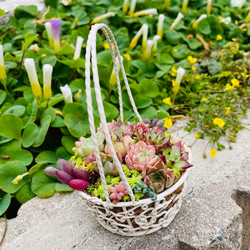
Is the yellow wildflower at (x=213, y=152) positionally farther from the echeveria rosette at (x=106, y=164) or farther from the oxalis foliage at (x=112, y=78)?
the echeveria rosette at (x=106, y=164)

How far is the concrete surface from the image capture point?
865 mm

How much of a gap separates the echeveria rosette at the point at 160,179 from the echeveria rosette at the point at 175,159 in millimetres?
49

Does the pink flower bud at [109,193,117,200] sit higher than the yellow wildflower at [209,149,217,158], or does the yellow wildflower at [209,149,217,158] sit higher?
the pink flower bud at [109,193,117,200]

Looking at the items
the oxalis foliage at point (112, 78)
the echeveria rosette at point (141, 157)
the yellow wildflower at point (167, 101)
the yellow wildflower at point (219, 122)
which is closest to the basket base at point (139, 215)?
the echeveria rosette at point (141, 157)

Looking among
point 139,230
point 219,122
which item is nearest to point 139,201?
point 139,230

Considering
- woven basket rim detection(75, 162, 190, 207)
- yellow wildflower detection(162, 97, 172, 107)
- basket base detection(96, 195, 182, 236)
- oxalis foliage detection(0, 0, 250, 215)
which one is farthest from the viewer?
yellow wildflower detection(162, 97, 172, 107)

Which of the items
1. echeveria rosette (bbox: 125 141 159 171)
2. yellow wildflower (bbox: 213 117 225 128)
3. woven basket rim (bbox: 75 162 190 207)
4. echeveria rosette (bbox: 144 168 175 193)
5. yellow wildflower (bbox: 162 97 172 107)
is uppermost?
echeveria rosette (bbox: 125 141 159 171)

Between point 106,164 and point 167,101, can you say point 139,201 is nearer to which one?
point 106,164

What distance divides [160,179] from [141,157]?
0.27 ft

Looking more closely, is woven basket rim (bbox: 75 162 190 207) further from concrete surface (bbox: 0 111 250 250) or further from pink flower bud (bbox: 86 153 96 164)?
concrete surface (bbox: 0 111 250 250)

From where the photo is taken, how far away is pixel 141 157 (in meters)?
0.79

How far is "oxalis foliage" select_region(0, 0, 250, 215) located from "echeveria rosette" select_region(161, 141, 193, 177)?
1.18 feet

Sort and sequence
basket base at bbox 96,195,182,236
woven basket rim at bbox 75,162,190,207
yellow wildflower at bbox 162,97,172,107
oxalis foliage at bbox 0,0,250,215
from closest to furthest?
woven basket rim at bbox 75,162,190,207 < basket base at bbox 96,195,182,236 < oxalis foliage at bbox 0,0,250,215 < yellow wildflower at bbox 162,97,172,107


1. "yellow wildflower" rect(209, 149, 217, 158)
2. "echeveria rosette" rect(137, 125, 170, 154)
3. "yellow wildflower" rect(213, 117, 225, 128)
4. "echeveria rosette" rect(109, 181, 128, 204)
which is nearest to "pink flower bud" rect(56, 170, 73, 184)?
"echeveria rosette" rect(109, 181, 128, 204)
